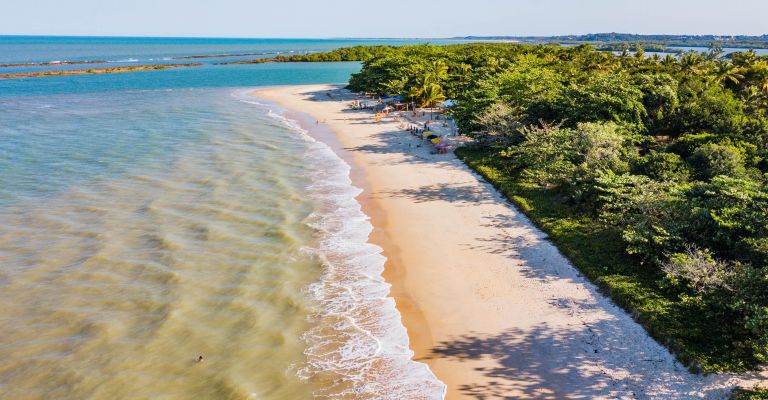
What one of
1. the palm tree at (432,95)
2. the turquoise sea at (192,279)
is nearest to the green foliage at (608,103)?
the turquoise sea at (192,279)

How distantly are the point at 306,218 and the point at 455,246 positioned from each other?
26.3 ft

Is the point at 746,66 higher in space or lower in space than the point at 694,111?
higher

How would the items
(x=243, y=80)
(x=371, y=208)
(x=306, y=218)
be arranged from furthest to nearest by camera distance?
(x=243, y=80), (x=371, y=208), (x=306, y=218)

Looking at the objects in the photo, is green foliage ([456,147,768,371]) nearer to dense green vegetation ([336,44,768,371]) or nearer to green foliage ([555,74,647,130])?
dense green vegetation ([336,44,768,371])

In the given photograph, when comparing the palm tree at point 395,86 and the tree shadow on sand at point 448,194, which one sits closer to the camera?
the tree shadow on sand at point 448,194

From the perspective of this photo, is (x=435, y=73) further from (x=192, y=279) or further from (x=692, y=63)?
(x=192, y=279)

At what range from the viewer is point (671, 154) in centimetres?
2700

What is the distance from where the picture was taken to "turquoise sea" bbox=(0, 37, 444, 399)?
1462 cm

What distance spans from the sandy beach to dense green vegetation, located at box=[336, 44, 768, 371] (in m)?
0.87

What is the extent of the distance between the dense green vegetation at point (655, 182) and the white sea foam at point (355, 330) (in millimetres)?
7673

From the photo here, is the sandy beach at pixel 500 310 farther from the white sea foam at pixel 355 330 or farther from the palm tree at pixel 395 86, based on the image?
the palm tree at pixel 395 86

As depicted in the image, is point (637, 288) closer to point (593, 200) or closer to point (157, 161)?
point (593, 200)

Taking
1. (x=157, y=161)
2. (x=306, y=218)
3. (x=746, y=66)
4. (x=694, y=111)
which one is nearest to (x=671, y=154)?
(x=694, y=111)

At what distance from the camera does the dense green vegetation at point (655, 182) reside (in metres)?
15.6
